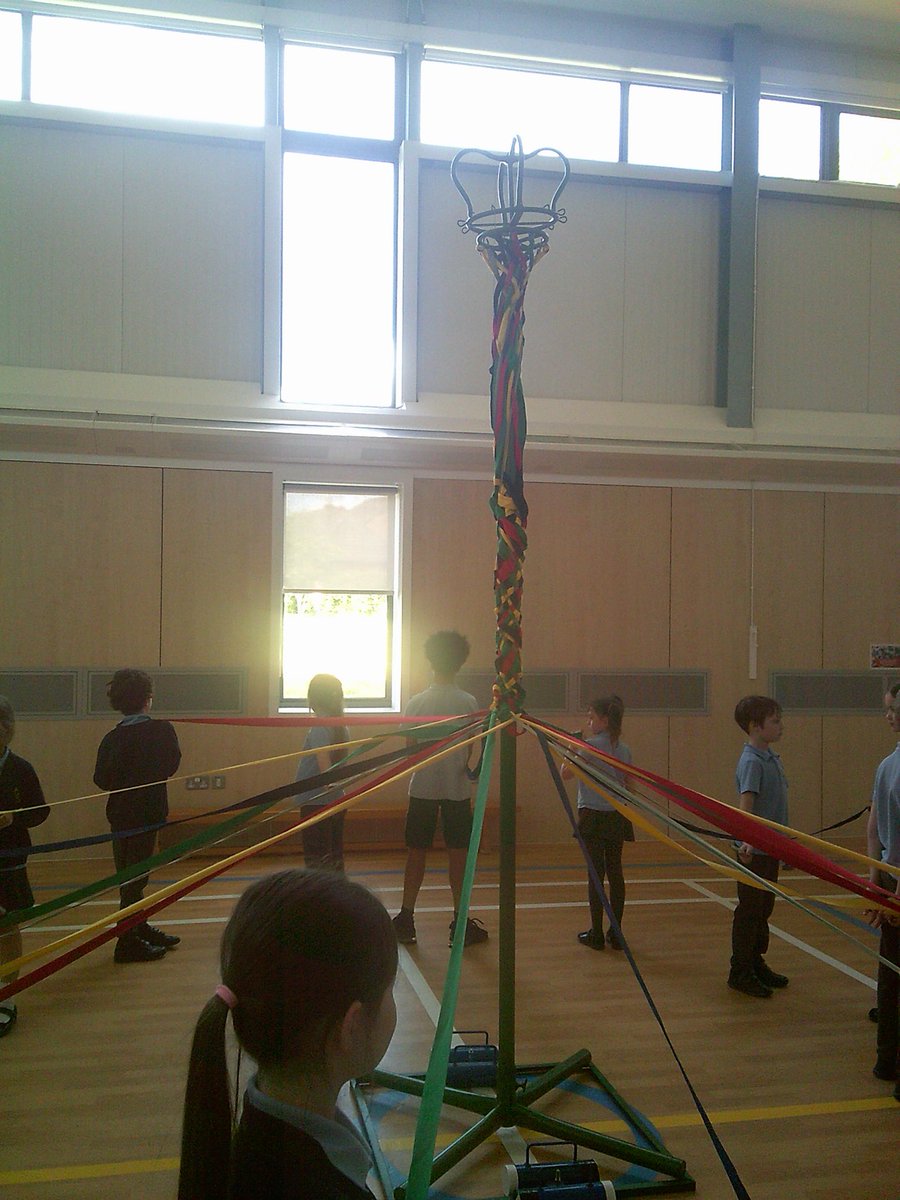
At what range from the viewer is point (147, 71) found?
23.7 ft

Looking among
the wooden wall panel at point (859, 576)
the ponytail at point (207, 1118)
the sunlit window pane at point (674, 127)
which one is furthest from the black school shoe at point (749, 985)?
the sunlit window pane at point (674, 127)

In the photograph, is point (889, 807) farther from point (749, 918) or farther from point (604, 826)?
point (604, 826)

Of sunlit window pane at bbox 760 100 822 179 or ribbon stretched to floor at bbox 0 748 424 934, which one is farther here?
sunlit window pane at bbox 760 100 822 179

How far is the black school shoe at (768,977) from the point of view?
15.2 ft

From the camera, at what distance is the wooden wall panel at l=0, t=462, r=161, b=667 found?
6.94 metres

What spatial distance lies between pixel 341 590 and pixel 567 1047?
14.2ft

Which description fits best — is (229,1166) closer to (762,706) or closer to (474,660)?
(762,706)

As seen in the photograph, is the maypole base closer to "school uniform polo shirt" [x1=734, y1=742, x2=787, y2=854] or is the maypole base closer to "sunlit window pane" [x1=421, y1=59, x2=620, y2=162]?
"school uniform polo shirt" [x1=734, y1=742, x2=787, y2=854]

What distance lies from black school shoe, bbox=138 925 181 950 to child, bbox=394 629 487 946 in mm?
1162

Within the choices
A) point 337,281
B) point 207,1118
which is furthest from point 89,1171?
point 337,281

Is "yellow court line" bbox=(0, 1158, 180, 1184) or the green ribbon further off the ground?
the green ribbon

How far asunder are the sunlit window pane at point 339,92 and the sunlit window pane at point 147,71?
26 centimetres

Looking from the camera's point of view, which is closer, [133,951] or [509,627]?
[509,627]

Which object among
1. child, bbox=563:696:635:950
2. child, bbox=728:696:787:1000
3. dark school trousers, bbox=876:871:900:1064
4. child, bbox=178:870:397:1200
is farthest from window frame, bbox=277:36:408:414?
child, bbox=178:870:397:1200
